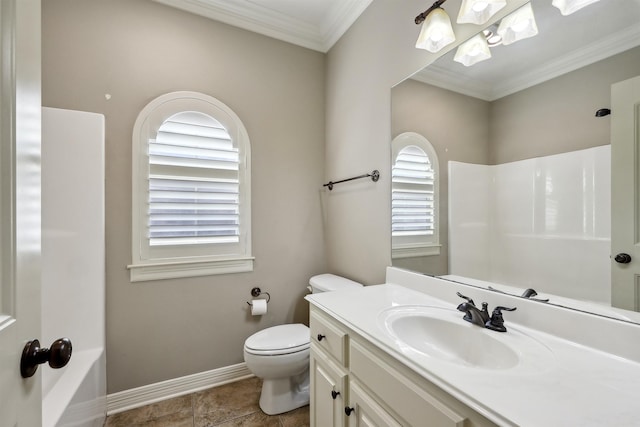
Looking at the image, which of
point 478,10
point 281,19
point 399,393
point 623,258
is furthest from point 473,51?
point 281,19

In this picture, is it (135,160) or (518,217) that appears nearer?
(518,217)

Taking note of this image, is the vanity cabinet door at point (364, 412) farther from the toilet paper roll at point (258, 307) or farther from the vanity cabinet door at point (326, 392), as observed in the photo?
the toilet paper roll at point (258, 307)

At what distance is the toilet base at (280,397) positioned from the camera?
5.58 ft

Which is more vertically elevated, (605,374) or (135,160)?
(135,160)

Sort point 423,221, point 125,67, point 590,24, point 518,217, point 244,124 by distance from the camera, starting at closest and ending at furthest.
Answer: point 590,24, point 518,217, point 423,221, point 125,67, point 244,124

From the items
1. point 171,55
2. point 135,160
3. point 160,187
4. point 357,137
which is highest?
point 171,55

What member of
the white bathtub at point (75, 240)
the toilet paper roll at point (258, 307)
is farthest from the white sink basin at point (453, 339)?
the white bathtub at point (75, 240)

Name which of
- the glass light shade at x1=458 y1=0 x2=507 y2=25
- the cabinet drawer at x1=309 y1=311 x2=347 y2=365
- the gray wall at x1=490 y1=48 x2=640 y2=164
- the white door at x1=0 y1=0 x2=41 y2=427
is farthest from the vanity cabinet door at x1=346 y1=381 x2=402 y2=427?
the glass light shade at x1=458 y1=0 x2=507 y2=25

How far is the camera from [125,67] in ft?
5.81

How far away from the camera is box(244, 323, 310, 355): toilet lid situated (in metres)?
1.64

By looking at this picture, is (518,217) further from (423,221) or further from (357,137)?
(357,137)

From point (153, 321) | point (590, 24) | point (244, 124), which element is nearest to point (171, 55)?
point (244, 124)

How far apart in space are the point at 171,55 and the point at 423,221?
1.99 m

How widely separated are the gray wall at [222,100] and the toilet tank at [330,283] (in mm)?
247
